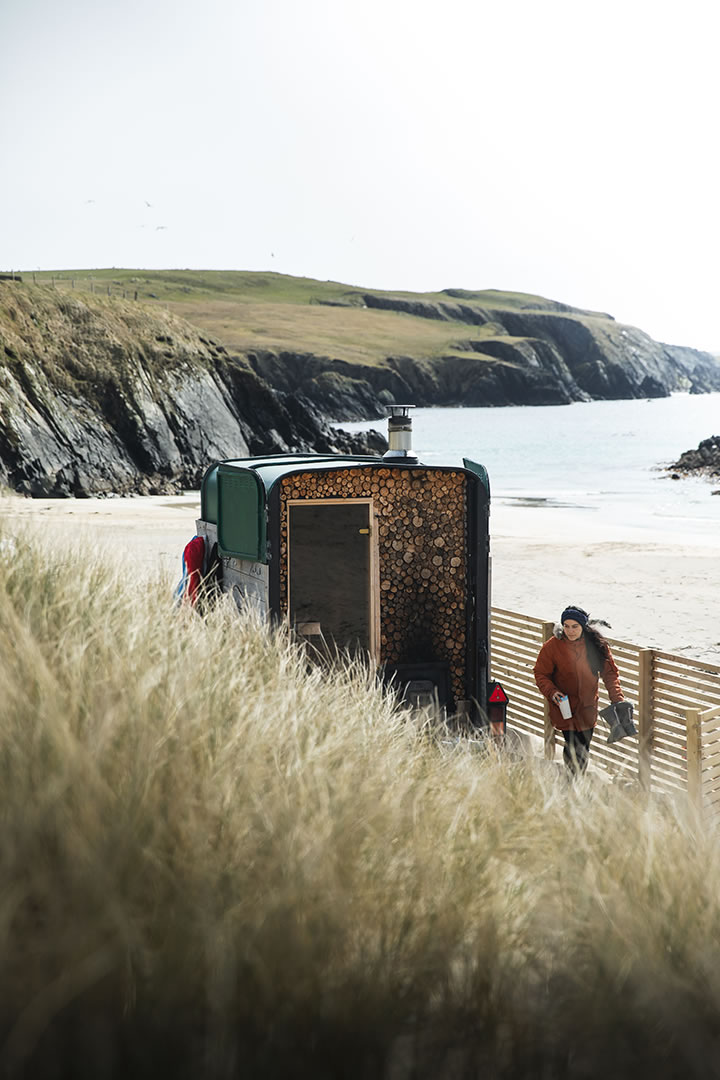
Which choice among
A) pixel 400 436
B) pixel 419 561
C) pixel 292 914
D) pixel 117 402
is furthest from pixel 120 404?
pixel 292 914

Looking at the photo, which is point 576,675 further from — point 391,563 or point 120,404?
point 120,404

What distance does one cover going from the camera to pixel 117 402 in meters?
42.8

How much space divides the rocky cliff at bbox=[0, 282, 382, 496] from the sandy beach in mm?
3656

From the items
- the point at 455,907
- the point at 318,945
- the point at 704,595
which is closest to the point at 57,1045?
the point at 318,945

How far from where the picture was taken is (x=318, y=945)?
8.90 feet

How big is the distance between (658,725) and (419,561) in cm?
231

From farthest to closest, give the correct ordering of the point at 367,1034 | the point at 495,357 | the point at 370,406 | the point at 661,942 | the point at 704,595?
1. the point at 495,357
2. the point at 370,406
3. the point at 704,595
4. the point at 661,942
5. the point at 367,1034

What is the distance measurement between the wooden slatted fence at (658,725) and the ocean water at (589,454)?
21.3 m

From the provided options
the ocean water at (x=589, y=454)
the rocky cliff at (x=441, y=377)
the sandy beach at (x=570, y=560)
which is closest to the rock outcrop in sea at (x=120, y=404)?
the sandy beach at (x=570, y=560)

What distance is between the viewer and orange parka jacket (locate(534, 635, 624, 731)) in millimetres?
7387

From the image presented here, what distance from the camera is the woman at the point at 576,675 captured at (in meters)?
7.37

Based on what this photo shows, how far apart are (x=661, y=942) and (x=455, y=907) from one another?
637 millimetres

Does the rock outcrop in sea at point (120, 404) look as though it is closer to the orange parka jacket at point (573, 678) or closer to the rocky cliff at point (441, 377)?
the orange parka jacket at point (573, 678)

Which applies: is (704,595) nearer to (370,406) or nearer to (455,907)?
(455,907)
